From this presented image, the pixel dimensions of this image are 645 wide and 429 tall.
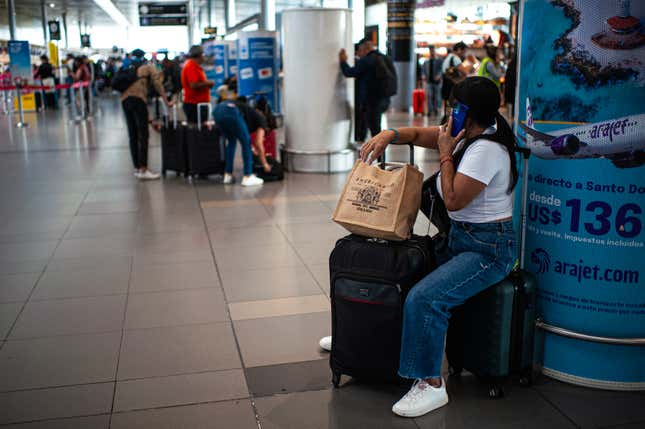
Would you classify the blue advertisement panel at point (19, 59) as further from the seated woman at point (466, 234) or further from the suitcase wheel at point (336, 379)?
the seated woman at point (466, 234)

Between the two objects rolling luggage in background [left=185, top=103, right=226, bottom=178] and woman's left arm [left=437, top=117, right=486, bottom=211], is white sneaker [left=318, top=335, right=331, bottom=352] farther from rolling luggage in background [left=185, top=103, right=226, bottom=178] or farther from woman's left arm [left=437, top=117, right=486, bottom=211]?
rolling luggage in background [left=185, top=103, right=226, bottom=178]

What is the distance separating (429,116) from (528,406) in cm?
1521

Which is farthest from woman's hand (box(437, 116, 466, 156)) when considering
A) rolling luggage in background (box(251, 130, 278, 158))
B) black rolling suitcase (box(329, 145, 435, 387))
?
rolling luggage in background (box(251, 130, 278, 158))

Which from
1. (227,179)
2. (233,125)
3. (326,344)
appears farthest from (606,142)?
(227,179)

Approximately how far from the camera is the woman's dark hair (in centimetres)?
275

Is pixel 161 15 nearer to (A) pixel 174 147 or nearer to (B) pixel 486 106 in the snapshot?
(A) pixel 174 147

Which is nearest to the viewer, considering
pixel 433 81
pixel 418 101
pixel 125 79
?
pixel 125 79

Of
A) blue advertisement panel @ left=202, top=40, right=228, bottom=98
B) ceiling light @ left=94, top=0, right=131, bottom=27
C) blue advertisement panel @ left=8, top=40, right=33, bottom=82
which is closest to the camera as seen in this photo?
blue advertisement panel @ left=8, top=40, right=33, bottom=82

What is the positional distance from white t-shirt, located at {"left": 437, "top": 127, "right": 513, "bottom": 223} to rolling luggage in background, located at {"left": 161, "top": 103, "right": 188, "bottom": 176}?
6.38m

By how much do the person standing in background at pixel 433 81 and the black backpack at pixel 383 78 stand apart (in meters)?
7.28

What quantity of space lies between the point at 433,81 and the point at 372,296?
14965mm

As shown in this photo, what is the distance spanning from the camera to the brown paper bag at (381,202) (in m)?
2.80

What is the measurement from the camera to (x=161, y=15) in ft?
100

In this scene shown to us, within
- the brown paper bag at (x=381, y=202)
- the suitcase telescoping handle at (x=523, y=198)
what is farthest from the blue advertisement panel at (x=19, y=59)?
the suitcase telescoping handle at (x=523, y=198)
